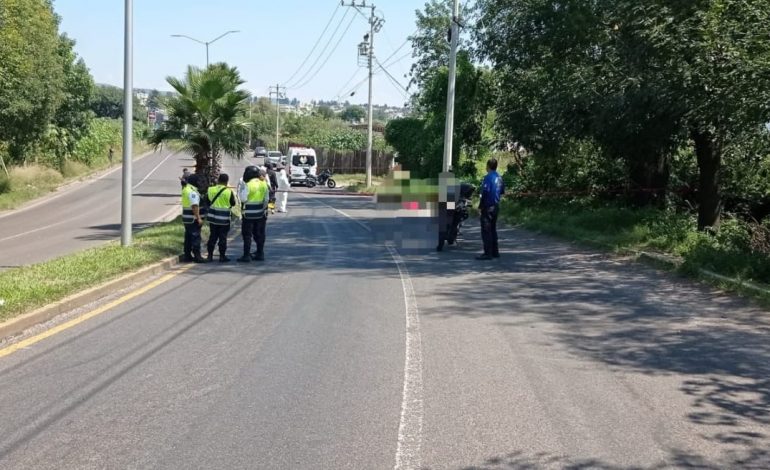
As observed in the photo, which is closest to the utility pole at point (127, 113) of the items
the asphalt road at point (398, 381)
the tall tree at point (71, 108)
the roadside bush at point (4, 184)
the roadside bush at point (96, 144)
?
the asphalt road at point (398, 381)

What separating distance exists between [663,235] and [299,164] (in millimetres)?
39426

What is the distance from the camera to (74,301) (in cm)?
1027

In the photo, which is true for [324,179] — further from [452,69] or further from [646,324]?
[646,324]

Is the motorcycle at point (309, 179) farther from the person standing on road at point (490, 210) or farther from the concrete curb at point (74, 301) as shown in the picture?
the concrete curb at point (74, 301)

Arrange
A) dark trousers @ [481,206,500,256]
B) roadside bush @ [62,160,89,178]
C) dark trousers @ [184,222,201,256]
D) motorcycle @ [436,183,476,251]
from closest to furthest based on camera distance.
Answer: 1. dark trousers @ [184,222,201,256]
2. dark trousers @ [481,206,500,256]
3. motorcycle @ [436,183,476,251]
4. roadside bush @ [62,160,89,178]

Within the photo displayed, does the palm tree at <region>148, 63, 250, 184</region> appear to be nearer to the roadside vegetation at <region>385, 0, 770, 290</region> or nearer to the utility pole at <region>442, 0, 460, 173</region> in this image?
the utility pole at <region>442, 0, 460, 173</region>

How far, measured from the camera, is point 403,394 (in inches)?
264

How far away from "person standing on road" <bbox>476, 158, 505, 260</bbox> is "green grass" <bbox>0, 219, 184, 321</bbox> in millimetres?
6022

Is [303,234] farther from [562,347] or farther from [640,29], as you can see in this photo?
[562,347]

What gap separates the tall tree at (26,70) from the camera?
32062 mm

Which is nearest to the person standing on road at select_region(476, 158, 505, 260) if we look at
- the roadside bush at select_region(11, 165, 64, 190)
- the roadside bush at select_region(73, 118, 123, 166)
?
the roadside bush at select_region(11, 165, 64, 190)

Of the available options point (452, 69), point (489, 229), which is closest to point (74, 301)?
point (489, 229)

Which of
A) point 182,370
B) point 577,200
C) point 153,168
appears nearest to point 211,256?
point 182,370

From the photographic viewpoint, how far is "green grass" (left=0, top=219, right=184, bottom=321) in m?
9.64
